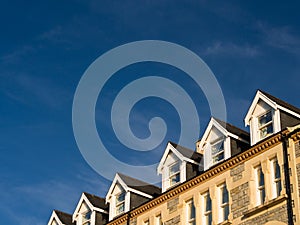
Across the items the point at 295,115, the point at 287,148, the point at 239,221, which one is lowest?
the point at 239,221

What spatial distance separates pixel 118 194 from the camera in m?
45.7

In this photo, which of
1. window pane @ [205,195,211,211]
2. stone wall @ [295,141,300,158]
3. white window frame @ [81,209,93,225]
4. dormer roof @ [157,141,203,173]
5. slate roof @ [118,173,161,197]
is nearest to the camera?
stone wall @ [295,141,300,158]

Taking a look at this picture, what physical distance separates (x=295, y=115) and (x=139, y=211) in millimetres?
12770

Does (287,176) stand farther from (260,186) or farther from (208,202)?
(208,202)

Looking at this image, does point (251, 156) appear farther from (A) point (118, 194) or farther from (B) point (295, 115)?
(A) point (118, 194)

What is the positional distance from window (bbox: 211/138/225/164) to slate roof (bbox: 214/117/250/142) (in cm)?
76

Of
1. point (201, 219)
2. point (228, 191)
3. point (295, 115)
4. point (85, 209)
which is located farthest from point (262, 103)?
point (85, 209)

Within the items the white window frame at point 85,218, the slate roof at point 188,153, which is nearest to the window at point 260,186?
the slate roof at point 188,153

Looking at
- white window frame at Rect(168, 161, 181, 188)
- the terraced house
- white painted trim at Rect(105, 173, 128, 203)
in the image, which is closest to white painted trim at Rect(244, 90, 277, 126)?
the terraced house

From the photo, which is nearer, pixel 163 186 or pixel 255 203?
pixel 255 203

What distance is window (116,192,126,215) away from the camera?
45.1 m

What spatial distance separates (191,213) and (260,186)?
575 centimetres

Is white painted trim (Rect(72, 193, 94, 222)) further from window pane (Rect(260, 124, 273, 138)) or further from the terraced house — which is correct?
window pane (Rect(260, 124, 273, 138))

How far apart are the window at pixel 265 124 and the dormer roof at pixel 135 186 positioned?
10806mm
